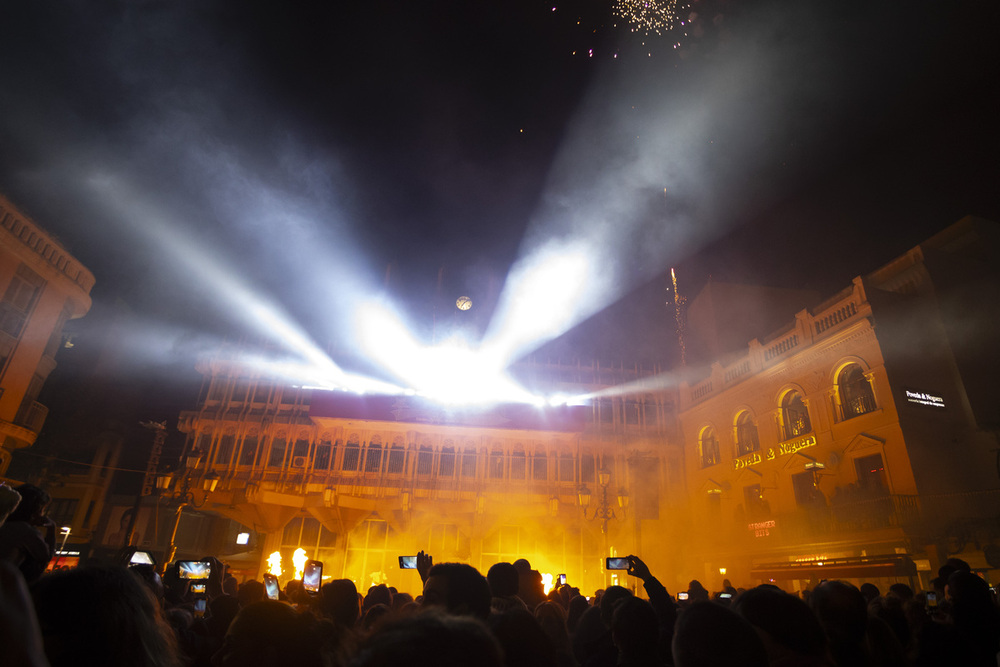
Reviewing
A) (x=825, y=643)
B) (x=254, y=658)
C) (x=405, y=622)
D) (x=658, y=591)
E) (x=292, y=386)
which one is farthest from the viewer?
(x=292, y=386)

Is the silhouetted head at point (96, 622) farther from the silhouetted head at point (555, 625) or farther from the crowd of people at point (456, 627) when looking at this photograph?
the silhouetted head at point (555, 625)

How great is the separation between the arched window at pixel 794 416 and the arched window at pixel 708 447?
407 cm

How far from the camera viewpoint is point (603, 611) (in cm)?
479

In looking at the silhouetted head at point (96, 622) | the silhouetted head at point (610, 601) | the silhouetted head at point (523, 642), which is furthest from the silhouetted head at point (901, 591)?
the silhouetted head at point (96, 622)

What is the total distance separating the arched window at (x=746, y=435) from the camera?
22266mm

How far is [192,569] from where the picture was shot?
7.28 metres

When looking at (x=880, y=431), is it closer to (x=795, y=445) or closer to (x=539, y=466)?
(x=795, y=445)

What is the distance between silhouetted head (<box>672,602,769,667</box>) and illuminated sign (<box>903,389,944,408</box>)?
18624mm

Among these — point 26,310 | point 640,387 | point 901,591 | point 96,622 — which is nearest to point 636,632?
point 96,622

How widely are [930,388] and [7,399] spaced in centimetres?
2997

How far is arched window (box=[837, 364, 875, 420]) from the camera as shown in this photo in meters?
17.6

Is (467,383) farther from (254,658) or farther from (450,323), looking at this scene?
(254,658)

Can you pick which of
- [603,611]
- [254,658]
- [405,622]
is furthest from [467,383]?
[405,622]

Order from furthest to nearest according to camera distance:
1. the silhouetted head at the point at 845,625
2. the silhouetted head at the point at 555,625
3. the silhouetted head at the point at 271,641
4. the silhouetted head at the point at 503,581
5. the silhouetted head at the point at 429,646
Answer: the silhouetted head at the point at 503,581 → the silhouetted head at the point at 555,625 → the silhouetted head at the point at 845,625 → the silhouetted head at the point at 271,641 → the silhouetted head at the point at 429,646
